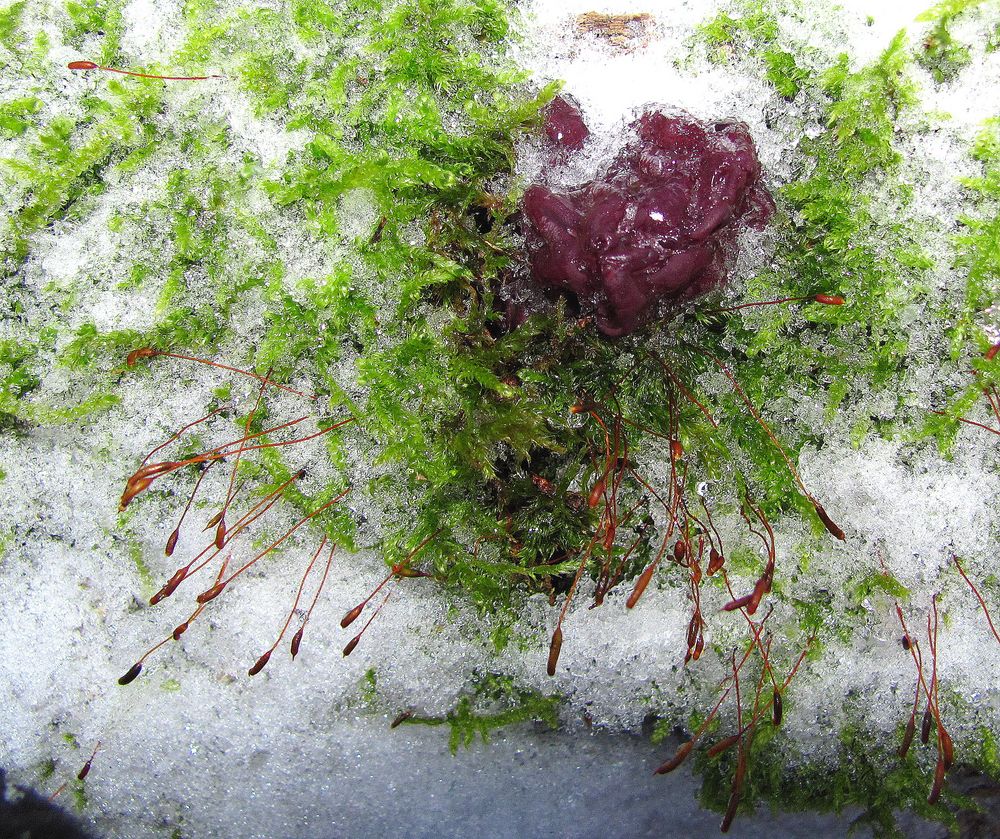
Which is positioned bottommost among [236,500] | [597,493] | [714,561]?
[236,500]

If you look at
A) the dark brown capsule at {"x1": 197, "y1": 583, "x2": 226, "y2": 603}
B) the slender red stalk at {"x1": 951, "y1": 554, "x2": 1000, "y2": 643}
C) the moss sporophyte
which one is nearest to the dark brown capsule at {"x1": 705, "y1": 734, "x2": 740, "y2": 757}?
the moss sporophyte

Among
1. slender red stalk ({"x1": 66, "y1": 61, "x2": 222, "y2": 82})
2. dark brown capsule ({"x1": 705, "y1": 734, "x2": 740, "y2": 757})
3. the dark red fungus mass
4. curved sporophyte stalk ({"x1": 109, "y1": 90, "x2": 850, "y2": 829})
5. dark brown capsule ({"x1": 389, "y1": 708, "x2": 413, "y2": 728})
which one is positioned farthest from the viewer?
dark brown capsule ({"x1": 389, "y1": 708, "x2": 413, "y2": 728})

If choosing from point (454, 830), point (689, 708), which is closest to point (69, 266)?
point (454, 830)

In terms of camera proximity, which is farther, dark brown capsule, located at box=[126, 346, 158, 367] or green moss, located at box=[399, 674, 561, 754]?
green moss, located at box=[399, 674, 561, 754]

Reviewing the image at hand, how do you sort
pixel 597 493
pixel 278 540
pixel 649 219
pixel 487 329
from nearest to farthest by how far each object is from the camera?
pixel 649 219 < pixel 597 493 < pixel 487 329 < pixel 278 540

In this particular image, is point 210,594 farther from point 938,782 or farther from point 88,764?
point 938,782

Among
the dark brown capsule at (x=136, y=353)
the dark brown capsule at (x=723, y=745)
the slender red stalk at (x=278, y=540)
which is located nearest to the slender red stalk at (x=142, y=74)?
the dark brown capsule at (x=136, y=353)

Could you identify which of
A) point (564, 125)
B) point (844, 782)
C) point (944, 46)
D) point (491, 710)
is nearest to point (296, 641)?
point (491, 710)

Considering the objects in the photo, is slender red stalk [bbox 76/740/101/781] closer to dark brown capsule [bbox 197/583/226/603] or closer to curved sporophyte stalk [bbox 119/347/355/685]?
curved sporophyte stalk [bbox 119/347/355/685]
